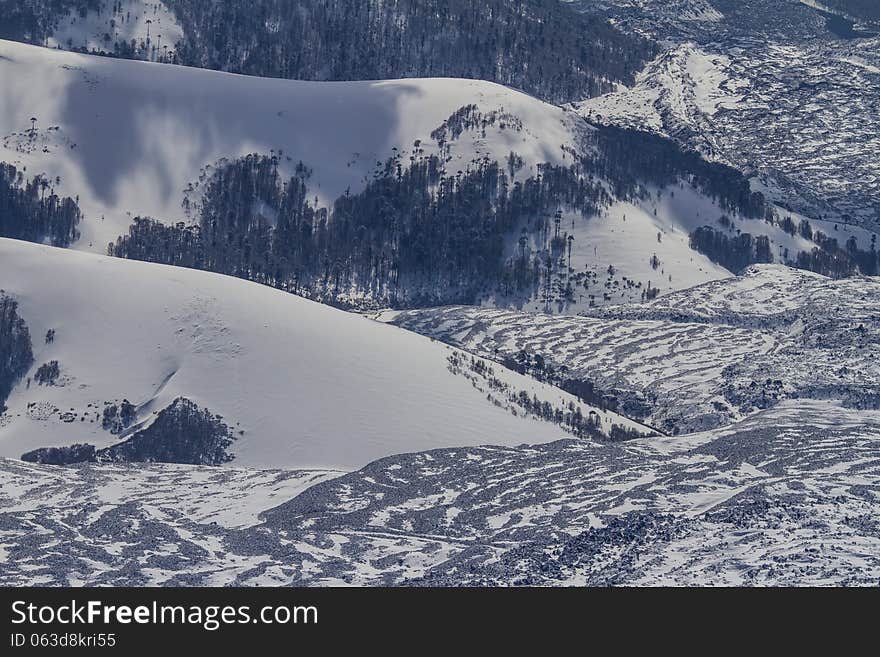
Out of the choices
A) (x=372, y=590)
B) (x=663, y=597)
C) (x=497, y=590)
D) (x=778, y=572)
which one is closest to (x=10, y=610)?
(x=372, y=590)

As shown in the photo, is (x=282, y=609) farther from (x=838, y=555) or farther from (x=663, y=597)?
(x=838, y=555)

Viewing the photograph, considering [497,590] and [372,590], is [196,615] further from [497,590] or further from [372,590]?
[497,590]

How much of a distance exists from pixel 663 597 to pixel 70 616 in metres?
31.5

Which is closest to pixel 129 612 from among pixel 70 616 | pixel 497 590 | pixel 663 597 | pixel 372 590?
pixel 70 616

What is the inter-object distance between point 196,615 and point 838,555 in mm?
116802

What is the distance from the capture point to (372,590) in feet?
329

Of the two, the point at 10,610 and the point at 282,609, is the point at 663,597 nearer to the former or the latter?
the point at 282,609

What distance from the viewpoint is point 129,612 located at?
97.2 meters

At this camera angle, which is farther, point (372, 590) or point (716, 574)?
point (716, 574)

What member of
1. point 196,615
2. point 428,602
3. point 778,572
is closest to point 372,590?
point 428,602

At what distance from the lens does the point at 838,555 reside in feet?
654

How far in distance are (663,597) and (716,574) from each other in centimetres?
9912

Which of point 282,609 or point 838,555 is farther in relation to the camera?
point 838,555

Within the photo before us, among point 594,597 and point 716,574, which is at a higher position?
point 594,597
